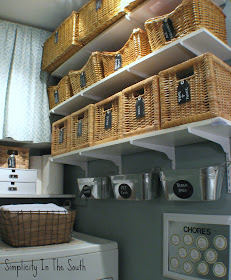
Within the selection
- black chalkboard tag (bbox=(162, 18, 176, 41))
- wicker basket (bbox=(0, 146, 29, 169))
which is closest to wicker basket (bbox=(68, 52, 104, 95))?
black chalkboard tag (bbox=(162, 18, 176, 41))

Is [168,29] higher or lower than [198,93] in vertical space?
higher

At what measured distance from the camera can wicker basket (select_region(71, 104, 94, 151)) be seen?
2184 mm

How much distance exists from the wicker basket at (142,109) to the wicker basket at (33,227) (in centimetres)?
76

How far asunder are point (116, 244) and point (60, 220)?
18.0 inches

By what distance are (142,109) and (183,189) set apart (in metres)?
0.53

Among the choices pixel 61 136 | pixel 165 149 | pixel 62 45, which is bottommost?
pixel 165 149

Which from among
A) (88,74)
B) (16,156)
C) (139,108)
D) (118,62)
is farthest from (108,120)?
(16,156)

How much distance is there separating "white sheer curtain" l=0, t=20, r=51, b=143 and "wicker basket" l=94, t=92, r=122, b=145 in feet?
2.91

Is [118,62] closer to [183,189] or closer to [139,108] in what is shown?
[139,108]

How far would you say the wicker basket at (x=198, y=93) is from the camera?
4.54 feet

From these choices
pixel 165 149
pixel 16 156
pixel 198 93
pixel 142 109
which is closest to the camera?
pixel 198 93

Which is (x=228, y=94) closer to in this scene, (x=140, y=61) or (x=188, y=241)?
(x=140, y=61)

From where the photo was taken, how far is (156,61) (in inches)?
72.2

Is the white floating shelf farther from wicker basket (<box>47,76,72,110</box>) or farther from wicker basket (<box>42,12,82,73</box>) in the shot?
wicker basket (<box>42,12,82,73</box>)
